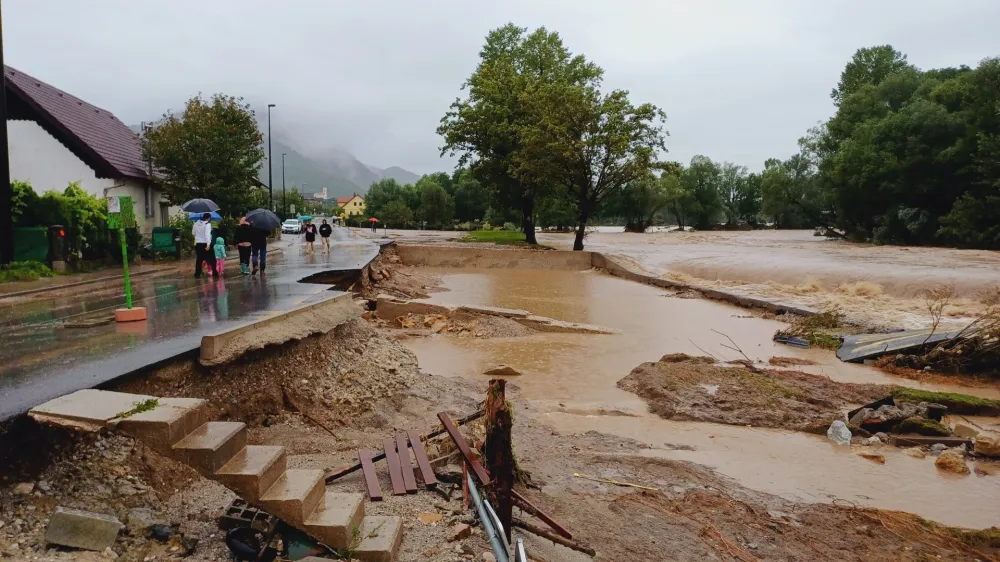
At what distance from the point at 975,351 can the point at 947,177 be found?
40.0 meters

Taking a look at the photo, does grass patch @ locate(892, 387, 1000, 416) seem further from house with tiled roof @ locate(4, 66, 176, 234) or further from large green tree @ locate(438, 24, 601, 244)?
large green tree @ locate(438, 24, 601, 244)

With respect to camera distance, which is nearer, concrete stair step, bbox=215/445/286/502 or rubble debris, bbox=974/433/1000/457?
concrete stair step, bbox=215/445/286/502

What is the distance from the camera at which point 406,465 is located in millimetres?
5461

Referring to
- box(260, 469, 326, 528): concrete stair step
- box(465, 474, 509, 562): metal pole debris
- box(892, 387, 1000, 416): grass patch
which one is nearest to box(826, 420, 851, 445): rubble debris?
box(892, 387, 1000, 416): grass patch

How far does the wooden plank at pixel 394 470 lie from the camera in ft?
16.6

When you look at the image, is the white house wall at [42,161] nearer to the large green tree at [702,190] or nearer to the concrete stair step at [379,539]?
the concrete stair step at [379,539]

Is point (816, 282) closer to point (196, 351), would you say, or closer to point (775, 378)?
point (775, 378)

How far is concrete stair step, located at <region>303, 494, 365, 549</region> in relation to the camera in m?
3.86

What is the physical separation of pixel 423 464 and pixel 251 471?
1.74 m

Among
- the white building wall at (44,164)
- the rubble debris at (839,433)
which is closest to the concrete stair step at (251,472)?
the rubble debris at (839,433)

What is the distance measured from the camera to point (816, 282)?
25875mm

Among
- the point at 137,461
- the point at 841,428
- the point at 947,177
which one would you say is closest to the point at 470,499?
the point at 137,461

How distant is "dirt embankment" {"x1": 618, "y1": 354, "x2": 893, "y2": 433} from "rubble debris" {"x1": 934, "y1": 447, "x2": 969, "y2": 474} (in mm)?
1379

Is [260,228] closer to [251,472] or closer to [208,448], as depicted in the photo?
[208,448]
